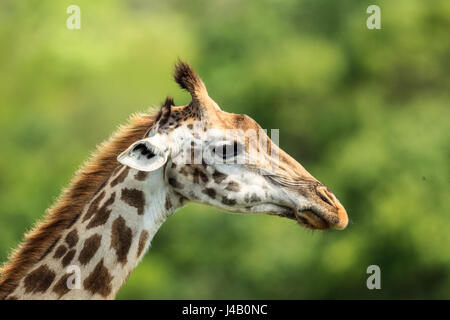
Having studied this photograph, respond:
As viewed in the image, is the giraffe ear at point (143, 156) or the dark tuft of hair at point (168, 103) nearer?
the giraffe ear at point (143, 156)

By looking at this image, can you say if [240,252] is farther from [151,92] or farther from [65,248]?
[65,248]

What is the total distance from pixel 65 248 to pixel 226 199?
1.22 metres

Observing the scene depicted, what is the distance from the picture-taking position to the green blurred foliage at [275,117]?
78.1ft

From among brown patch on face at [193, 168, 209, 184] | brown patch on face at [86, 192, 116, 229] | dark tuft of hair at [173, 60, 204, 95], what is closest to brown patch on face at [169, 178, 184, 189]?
brown patch on face at [193, 168, 209, 184]

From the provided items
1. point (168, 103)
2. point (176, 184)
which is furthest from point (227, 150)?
point (168, 103)

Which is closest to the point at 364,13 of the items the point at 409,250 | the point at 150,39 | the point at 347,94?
the point at 347,94

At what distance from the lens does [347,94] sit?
29.3 m

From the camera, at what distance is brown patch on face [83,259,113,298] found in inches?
251

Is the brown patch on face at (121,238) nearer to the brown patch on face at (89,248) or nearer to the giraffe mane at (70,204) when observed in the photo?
the brown patch on face at (89,248)

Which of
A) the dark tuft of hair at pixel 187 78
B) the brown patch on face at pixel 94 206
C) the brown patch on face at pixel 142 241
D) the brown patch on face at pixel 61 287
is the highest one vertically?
the dark tuft of hair at pixel 187 78

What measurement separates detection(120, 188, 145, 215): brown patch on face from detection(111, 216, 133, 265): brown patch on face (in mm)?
136

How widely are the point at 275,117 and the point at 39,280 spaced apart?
22.3 metres

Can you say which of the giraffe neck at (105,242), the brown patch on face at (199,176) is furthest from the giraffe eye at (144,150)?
the brown patch on face at (199,176)

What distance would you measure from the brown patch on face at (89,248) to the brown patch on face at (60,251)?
0.13m
